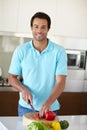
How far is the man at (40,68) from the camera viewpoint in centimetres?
195

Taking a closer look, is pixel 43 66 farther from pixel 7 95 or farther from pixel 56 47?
pixel 7 95

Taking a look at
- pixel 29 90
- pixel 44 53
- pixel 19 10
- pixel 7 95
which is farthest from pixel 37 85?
pixel 19 10

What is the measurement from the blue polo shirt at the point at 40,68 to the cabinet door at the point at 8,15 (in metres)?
1.38

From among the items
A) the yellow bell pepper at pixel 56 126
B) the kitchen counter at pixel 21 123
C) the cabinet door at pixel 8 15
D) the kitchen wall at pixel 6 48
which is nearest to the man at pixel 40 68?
the kitchen counter at pixel 21 123

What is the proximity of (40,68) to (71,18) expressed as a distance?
1.77 m

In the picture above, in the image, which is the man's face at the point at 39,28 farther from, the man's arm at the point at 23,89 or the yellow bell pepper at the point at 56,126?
the yellow bell pepper at the point at 56,126

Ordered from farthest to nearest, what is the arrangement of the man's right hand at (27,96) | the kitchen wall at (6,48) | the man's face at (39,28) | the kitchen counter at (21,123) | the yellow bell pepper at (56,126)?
the kitchen wall at (6,48) → the man's face at (39,28) → the man's right hand at (27,96) → the kitchen counter at (21,123) → the yellow bell pepper at (56,126)

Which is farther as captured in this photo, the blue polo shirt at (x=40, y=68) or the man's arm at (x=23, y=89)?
the blue polo shirt at (x=40, y=68)

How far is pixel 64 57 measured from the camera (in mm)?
2012

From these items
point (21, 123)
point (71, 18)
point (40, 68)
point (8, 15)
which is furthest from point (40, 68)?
point (71, 18)

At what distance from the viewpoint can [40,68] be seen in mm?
1969

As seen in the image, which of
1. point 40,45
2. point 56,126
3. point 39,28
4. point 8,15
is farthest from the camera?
point 8,15

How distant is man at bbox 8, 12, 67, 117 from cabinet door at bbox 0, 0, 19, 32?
1.38 metres

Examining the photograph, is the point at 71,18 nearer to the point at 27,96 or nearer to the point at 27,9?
the point at 27,9
